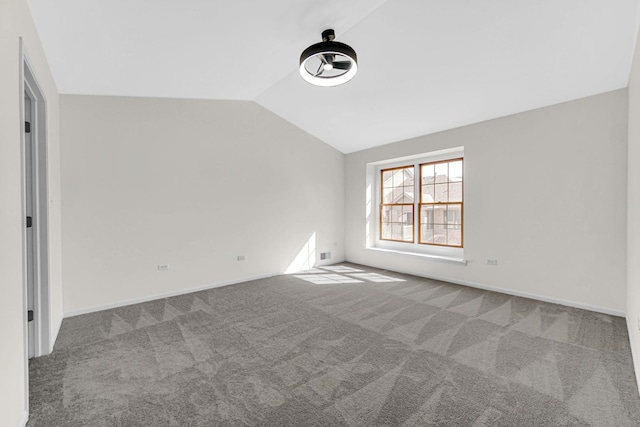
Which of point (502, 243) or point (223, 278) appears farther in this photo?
point (223, 278)

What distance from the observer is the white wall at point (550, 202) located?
3.37 m

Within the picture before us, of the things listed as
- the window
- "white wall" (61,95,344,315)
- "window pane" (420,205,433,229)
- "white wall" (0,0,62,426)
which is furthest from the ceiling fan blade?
"window pane" (420,205,433,229)

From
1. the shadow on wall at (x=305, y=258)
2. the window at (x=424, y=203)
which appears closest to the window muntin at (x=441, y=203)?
the window at (x=424, y=203)

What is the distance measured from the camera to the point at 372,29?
10.1 ft

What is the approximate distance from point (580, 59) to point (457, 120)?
164 cm

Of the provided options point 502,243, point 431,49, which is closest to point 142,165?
point 431,49

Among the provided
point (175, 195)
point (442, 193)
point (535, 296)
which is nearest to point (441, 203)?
point (442, 193)

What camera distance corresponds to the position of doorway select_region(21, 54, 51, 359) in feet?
8.29

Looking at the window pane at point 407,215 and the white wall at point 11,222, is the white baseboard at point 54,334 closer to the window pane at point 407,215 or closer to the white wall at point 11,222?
the white wall at point 11,222

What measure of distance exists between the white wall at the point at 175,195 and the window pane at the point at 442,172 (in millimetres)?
2416

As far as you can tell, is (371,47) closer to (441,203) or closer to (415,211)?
(441,203)

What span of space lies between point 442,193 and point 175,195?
444 centimetres

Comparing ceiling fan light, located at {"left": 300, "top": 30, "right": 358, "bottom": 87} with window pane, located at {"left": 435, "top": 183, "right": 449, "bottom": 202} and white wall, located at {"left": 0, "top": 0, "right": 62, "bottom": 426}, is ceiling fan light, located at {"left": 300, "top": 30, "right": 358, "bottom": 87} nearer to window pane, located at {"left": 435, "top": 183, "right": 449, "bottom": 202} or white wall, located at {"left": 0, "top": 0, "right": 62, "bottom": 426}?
white wall, located at {"left": 0, "top": 0, "right": 62, "bottom": 426}

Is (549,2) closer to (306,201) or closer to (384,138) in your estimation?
(384,138)
